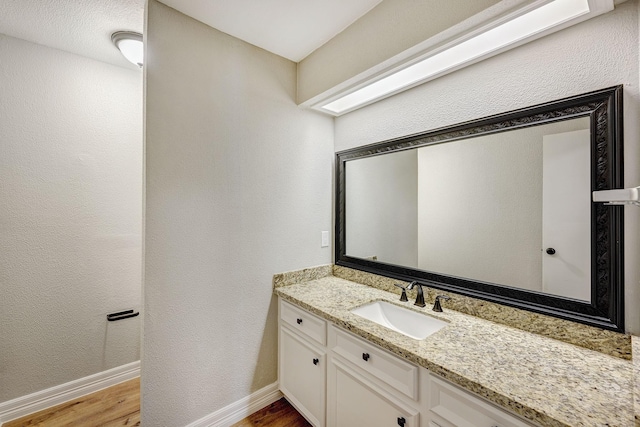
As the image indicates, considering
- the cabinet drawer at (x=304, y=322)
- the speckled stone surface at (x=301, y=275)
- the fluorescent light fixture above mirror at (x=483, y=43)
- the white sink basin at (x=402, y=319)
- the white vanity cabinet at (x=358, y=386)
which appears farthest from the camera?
the speckled stone surface at (x=301, y=275)

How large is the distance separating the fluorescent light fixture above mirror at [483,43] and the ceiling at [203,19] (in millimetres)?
403

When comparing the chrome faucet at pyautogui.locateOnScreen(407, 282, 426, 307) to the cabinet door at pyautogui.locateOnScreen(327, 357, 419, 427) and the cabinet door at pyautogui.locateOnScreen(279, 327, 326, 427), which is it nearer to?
the cabinet door at pyautogui.locateOnScreen(327, 357, 419, 427)

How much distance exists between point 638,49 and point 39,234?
3.41 meters

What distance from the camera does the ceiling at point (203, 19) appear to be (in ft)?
4.81

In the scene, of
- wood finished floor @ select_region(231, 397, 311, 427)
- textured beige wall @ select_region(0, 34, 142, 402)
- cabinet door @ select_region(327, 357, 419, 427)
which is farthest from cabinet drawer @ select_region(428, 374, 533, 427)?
textured beige wall @ select_region(0, 34, 142, 402)

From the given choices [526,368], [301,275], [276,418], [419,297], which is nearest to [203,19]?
[301,275]

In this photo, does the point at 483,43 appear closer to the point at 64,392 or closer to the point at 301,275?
the point at 301,275

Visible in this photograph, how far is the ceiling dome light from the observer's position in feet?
5.67

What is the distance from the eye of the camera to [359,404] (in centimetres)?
131

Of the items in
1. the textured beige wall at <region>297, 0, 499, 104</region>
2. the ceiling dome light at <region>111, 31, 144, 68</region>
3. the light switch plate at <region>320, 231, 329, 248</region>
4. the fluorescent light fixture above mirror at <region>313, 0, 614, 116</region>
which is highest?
the ceiling dome light at <region>111, 31, 144, 68</region>

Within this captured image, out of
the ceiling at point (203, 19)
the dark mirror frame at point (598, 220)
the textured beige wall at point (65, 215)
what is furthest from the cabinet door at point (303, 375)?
the ceiling at point (203, 19)

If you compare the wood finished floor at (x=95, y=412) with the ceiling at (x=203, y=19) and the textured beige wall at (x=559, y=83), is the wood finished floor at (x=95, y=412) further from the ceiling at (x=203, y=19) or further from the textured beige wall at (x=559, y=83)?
the textured beige wall at (x=559, y=83)

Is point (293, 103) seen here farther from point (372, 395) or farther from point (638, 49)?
point (372, 395)

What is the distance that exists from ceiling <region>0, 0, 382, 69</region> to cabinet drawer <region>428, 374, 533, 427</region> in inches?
74.8
